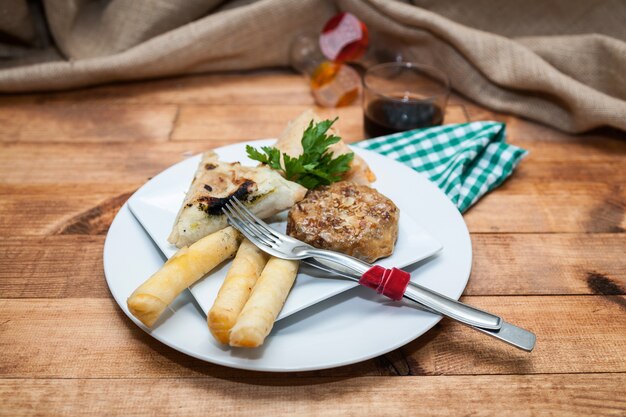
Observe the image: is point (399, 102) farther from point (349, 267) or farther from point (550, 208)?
point (349, 267)

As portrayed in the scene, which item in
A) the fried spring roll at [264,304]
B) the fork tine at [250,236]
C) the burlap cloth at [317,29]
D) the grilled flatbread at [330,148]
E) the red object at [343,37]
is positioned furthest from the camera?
the red object at [343,37]

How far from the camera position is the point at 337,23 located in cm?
302

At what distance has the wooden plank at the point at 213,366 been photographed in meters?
1.53

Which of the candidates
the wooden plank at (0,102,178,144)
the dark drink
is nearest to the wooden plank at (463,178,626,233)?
the dark drink

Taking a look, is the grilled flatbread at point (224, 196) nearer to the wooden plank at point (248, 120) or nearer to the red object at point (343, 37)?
the wooden plank at point (248, 120)

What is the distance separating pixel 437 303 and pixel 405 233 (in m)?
0.32

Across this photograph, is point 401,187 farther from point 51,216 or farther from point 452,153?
point 51,216

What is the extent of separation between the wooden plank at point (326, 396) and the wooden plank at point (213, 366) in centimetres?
3

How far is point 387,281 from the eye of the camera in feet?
4.93

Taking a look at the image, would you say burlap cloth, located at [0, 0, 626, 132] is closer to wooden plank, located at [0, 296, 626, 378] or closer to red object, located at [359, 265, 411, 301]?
wooden plank, located at [0, 296, 626, 378]

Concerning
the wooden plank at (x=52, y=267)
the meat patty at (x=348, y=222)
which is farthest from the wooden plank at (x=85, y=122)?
the meat patty at (x=348, y=222)

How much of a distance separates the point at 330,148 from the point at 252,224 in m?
0.51

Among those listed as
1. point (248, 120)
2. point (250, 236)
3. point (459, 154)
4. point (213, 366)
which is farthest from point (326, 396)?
point (248, 120)

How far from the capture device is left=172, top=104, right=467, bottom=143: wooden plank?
2.73 metres
